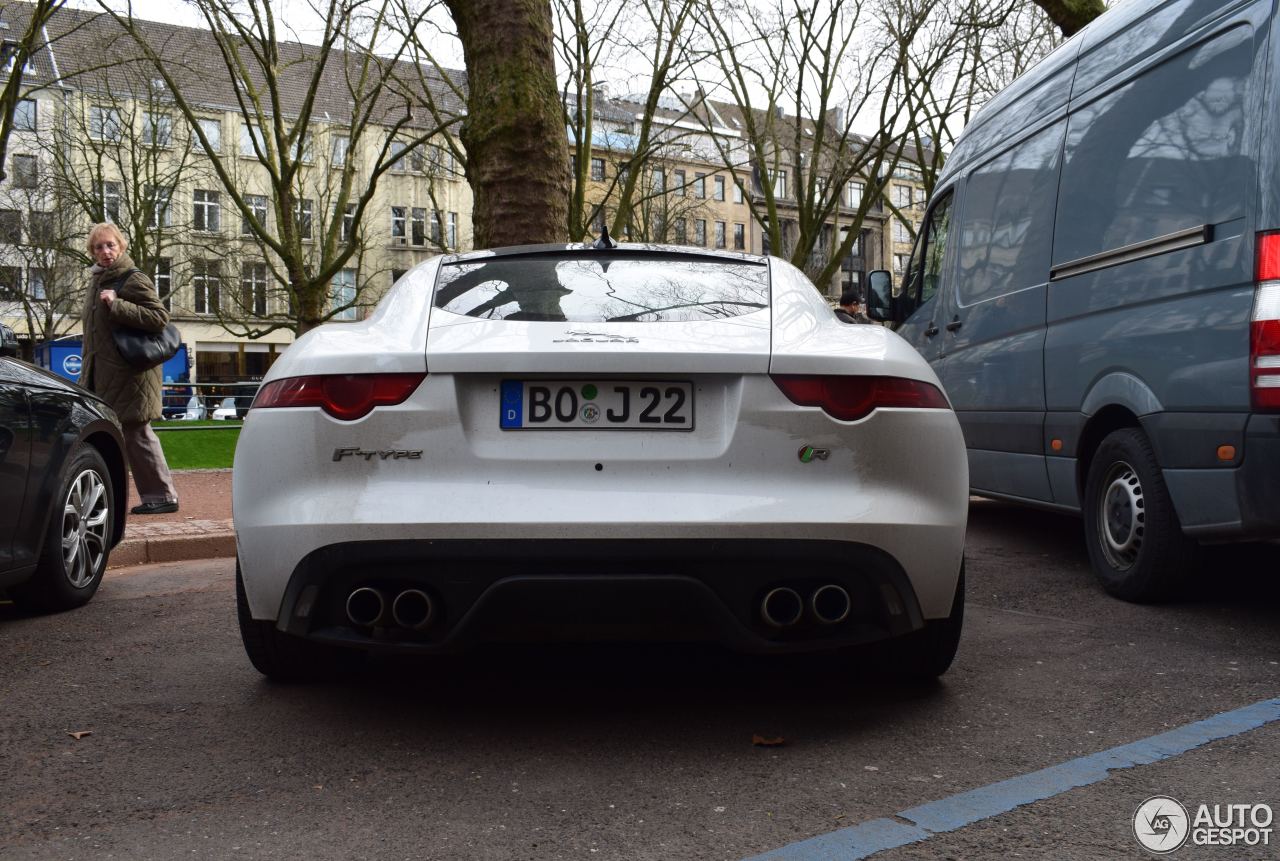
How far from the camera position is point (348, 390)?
11.0 feet

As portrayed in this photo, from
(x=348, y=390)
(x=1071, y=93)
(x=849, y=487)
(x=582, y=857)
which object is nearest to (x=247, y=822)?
(x=582, y=857)

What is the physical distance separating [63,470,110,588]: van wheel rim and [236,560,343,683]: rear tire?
2054 millimetres

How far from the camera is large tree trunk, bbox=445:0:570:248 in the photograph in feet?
32.6

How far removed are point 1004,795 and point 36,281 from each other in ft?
150

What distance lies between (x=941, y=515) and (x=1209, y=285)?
75.3 inches

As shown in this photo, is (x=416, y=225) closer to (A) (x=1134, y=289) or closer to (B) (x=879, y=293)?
(B) (x=879, y=293)

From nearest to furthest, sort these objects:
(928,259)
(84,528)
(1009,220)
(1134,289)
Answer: (1134,289)
(84,528)
(1009,220)
(928,259)

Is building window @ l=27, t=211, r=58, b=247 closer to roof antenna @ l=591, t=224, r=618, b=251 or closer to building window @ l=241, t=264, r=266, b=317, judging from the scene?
building window @ l=241, t=264, r=266, b=317

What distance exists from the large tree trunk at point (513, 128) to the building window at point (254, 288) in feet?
110

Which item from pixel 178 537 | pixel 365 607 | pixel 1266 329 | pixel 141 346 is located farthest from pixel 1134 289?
pixel 141 346

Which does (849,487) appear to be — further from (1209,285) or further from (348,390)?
(1209,285)

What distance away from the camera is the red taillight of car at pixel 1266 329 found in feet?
14.3

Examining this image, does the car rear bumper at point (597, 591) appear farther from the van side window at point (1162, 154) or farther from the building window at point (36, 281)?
the building window at point (36, 281)

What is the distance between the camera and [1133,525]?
5.47 m
